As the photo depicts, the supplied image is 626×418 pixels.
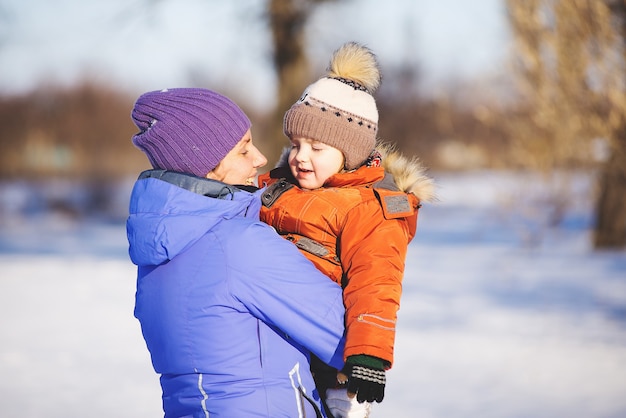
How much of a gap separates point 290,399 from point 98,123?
20963 mm

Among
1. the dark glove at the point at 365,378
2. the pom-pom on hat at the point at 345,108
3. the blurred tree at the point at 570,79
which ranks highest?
the blurred tree at the point at 570,79

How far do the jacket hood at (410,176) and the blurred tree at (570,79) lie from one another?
528 cm

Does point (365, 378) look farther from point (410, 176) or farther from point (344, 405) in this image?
point (410, 176)

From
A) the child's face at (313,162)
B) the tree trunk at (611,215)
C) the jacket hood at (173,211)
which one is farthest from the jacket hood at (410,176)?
the tree trunk at (611,215)

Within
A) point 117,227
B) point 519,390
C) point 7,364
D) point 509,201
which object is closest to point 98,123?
point 117,227

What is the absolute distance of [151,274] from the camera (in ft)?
5.85

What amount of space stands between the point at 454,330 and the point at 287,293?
4.26m

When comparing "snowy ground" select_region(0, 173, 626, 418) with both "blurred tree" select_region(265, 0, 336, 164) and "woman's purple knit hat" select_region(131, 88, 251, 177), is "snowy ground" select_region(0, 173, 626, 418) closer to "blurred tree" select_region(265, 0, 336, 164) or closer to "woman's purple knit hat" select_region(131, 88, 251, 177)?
"woman's purple knit hat" select_region(131, 88, 251, 177)

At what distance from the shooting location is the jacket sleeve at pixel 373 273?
175cm

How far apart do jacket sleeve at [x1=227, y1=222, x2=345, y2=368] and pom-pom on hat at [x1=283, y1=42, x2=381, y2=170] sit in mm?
605

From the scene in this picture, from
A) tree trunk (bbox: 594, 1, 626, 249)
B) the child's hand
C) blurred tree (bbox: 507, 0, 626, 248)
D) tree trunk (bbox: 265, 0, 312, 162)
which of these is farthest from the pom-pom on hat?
tree trunk (bbox: 265, 0, 312, 162)

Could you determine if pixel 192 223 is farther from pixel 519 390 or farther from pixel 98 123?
pixel 98 123

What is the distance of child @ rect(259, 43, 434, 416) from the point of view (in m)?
1.76

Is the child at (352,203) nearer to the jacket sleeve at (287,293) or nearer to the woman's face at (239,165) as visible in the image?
the jacket sleeve at (287,293)
